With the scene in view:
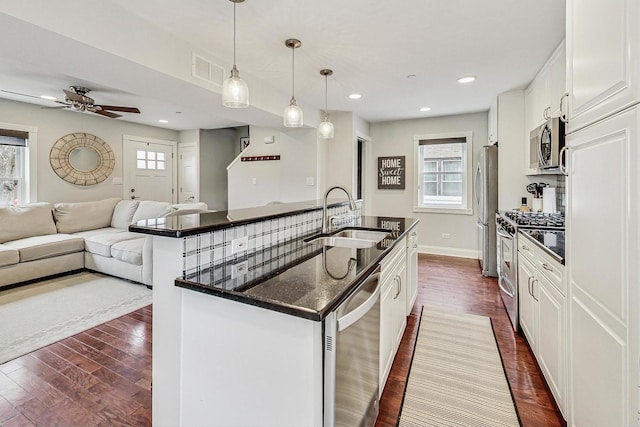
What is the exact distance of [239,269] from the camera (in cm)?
140

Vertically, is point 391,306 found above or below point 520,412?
above

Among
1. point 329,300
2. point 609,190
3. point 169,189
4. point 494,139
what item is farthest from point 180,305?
point 169,189

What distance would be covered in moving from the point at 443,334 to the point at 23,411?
112 inches

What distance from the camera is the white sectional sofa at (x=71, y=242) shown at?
362 centimetres

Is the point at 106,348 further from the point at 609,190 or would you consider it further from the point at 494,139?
the point at 494,139

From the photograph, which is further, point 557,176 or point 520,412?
point 557,176

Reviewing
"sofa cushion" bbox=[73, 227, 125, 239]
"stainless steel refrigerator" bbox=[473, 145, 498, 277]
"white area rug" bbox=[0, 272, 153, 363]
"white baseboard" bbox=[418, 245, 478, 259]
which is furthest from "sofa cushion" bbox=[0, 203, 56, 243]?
"stainless steel refrigerator" bbox=[473, 145, 498, 277]

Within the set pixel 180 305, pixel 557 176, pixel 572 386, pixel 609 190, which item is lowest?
pixel 572 386

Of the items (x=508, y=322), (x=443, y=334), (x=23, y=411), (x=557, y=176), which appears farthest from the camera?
(x=557, y=176)

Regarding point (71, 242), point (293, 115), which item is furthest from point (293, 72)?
point (71, 242)

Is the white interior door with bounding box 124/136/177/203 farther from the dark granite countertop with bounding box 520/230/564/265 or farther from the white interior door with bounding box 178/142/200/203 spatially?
the dark granite countertop with bounding box 520/230/564/265

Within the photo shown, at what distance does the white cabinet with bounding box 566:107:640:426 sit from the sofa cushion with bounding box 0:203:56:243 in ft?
19.0

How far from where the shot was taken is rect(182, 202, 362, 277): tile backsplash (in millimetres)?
1312

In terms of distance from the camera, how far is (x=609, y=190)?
3.62 ft
